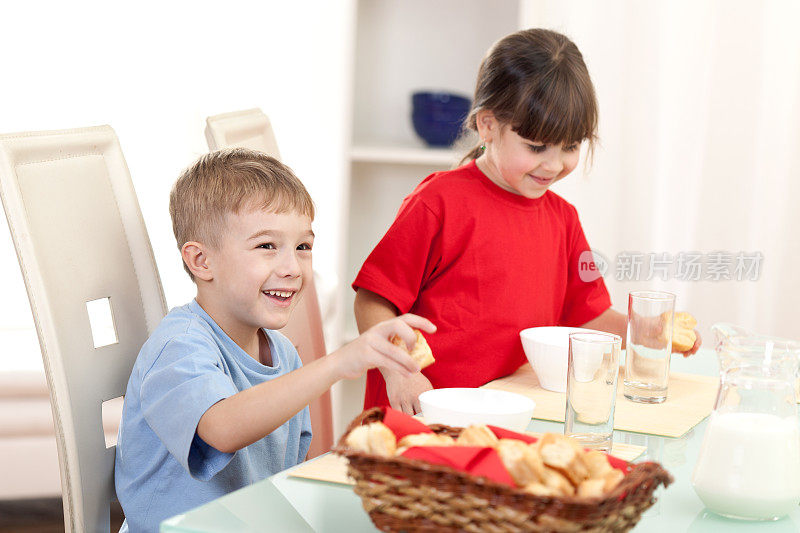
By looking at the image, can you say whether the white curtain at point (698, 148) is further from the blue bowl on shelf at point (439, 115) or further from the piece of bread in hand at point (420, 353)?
the piece of bread in hand at point (420, 353)

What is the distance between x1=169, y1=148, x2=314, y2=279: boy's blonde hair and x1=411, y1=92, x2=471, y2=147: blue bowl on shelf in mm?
1428

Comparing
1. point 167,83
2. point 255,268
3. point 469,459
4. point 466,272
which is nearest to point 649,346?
point 466,272

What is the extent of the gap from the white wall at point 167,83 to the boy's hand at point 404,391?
51.0 inches

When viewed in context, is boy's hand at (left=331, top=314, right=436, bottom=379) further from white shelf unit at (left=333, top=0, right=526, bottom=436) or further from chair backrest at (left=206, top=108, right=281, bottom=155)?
white shelf unit at (left=333, top=0, right=526, bottom=436)

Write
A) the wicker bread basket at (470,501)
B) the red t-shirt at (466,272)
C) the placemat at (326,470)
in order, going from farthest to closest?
the red t-shirt at (466,272)
the placemat at (326,470)
the wicker bread basket at (470,501)

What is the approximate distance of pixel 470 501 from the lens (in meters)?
0.61

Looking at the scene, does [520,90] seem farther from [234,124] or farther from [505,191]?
[234,124]

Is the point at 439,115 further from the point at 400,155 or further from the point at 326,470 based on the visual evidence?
the point at 326,470

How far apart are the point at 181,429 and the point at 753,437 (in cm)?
54

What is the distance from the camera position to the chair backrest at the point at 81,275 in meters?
1.00

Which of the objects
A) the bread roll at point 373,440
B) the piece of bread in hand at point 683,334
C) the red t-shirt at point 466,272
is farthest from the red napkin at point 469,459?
the red t-shirt at point 466,272

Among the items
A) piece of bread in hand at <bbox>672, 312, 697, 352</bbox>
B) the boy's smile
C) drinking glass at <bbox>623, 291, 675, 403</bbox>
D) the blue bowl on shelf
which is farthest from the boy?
the blue bowl on shelf

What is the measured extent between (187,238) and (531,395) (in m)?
0.49

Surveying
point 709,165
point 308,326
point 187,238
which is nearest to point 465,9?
point 709,165
